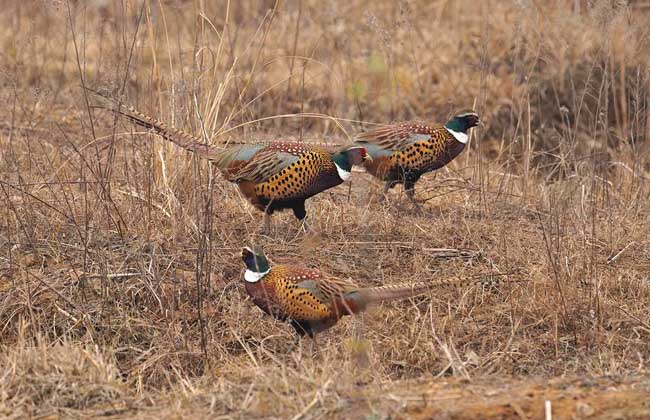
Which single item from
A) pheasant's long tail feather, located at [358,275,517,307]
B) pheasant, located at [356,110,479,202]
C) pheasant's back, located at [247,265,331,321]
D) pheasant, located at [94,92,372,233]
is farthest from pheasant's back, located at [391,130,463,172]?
pheasant's back, located at [247,265,331,321]

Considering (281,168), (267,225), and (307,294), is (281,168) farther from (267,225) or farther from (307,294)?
(307,294)

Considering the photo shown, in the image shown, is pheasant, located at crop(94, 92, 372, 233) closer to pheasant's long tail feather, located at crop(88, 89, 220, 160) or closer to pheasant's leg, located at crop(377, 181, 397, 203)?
pheasant's long tail feather, located at crop(88, 89, 220, 160)

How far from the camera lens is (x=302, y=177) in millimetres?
5539

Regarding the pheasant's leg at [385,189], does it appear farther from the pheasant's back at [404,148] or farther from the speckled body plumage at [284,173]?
the speckled body plumage at [284,173]

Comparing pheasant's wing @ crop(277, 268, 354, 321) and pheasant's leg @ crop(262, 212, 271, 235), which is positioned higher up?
pheasant's wing @ crop(277, 268, 354, 321)

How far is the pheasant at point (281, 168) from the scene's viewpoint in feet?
18.2

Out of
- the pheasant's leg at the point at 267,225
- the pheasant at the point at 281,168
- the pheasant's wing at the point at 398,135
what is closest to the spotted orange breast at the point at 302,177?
the pheasant at the point at 281,168

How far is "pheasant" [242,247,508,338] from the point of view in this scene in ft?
15.3

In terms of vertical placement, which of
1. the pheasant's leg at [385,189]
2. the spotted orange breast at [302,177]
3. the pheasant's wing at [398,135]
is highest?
the pheasant's wing at [398,135]

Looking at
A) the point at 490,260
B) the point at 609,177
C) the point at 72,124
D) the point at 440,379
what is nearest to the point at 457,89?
the point at 609,177

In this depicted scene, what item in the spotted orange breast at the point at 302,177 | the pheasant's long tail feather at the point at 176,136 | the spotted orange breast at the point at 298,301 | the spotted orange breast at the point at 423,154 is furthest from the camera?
the spotted orange breast at the point at 423,154

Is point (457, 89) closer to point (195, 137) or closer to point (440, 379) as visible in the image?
point (195, 137)

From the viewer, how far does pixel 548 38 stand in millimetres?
8789

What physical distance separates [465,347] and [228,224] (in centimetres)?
152
